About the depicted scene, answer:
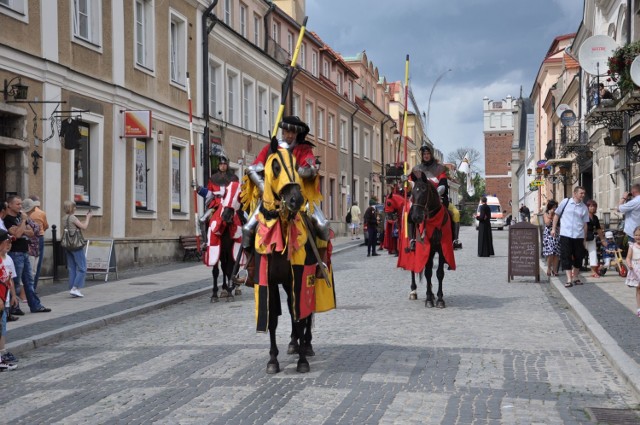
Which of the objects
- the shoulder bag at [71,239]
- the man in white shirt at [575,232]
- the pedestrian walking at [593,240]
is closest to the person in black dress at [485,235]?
the pedestrian walking at [593,240]

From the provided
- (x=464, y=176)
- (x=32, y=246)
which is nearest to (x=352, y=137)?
(x=32, y=246)

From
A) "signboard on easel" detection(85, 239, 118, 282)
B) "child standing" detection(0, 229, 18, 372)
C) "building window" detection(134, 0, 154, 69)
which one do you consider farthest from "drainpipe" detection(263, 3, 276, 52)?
"child standing" detection(0, 229, 18, 372)

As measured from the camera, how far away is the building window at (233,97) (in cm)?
2716

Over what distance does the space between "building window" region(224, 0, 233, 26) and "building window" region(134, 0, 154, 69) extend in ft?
21.8

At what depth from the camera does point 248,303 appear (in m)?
12.0

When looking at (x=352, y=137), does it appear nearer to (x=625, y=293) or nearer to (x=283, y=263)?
(x=625, y=293)

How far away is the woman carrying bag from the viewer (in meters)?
12.5

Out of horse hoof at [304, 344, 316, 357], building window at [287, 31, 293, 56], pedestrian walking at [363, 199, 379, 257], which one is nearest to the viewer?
horse hoof at [304, 344, 316, 357]

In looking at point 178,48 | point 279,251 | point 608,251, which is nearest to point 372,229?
point 178,48

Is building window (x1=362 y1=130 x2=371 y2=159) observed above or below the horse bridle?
above

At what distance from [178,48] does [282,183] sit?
17227 millimetres

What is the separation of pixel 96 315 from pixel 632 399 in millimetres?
7242

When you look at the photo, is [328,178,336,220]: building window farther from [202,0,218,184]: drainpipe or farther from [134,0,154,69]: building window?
[134,0,154,69]: building window

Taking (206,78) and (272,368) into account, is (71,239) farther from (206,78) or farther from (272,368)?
(206,78)
